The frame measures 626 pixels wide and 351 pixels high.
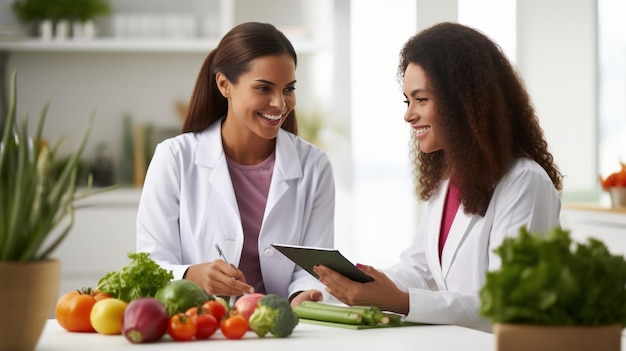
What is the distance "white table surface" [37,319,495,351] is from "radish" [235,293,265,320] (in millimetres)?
46

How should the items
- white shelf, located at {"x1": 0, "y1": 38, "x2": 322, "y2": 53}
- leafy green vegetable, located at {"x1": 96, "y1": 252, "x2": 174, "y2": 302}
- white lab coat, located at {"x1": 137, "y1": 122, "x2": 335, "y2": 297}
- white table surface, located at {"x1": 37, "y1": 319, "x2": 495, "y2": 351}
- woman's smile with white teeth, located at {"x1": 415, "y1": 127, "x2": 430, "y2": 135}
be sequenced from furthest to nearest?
white shelf, located at {"x1": 0, "y1": 38, "x2": 322, "y2": 53}
white lab coat, located at {"x1": 137, "y1": 122, "x2": 335, "y2": 297}
woman's smile with white teeth, located at {"x1": 415, "y1": 127, "x2": 430, "y2": 135}
leafy green vegetable, located at {"x1": 96, "y1": 252, "x2": 174, "y2": 302}
white table surface, located at {"x1": 37, "y1": 319, "x2": 495, "y2": 351}

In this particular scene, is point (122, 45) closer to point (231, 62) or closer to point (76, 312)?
point (231, 62)

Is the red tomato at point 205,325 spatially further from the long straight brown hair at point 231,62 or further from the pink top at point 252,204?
the long straight brown hair at point 231,62

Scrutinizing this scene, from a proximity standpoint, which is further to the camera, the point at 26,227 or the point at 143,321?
the point at 143,321

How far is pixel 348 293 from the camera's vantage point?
218 cm

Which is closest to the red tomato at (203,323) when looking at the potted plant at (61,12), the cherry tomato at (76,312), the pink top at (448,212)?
the cherry tomato at (76,312)

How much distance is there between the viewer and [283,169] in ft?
9.21

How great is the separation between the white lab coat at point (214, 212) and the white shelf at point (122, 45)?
2706mm

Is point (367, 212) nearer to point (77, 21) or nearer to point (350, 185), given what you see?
point (350, 185)

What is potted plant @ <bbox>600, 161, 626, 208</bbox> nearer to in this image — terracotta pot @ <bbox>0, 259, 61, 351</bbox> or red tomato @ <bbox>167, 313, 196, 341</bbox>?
red tomato @ <bbox>167, 313, 196, 341</bbox>

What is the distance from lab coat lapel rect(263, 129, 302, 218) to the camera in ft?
9.08

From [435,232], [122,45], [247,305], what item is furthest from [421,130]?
[122,45]

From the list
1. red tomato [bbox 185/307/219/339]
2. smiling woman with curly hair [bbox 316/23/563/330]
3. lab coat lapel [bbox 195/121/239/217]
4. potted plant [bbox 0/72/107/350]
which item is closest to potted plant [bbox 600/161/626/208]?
smiling woman with curly hair [bbox 316/23/563/330]

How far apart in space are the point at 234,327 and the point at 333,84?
4095mm
